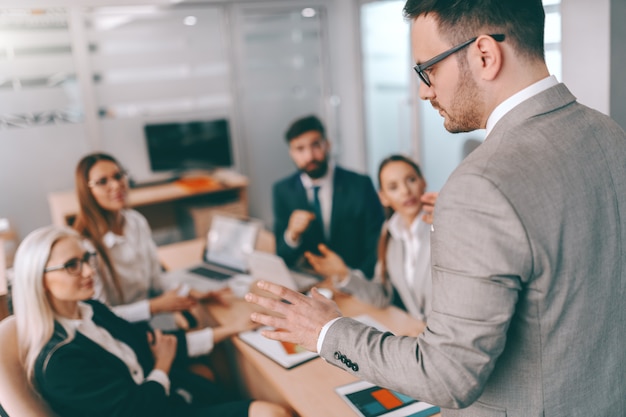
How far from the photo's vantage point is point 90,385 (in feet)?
5.74

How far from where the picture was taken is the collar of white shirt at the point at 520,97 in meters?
0.98

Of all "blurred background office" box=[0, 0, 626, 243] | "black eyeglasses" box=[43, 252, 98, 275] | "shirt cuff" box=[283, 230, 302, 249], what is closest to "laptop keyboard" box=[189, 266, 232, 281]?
"shirt cuff" box=[283, 230, 302, 249]

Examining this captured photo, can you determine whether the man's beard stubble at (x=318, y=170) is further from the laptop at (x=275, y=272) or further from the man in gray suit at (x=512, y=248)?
the man in gray suit at (x=512, y=248)

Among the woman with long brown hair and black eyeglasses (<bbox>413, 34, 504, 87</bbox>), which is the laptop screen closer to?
the woman with long brown hair

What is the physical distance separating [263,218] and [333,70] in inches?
67.3

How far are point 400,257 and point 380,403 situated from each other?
0.87 meters

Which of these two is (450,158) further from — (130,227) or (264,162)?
(130,227)

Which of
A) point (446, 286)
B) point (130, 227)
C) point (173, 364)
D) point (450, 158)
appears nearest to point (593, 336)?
point (446, 286)

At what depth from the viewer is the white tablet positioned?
5.14 feet

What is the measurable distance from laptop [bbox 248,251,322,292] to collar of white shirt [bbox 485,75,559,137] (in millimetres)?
1429

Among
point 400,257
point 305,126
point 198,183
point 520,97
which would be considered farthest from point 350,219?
point 198,183

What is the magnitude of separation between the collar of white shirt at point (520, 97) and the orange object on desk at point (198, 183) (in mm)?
4245

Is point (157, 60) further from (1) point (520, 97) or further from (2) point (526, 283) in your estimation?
(2) point (526, 283)

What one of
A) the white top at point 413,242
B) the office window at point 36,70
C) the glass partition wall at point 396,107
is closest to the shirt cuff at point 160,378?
the white top at point 413,242
